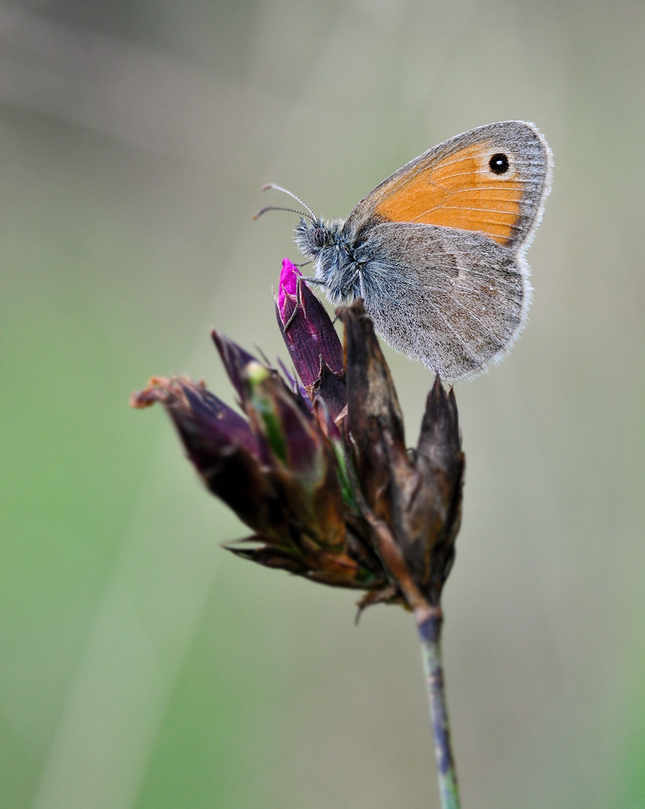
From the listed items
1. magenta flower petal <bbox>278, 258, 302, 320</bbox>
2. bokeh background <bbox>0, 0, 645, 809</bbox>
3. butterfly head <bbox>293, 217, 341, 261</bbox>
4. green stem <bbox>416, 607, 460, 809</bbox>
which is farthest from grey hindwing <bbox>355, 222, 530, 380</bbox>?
bokeh background <bbox>0, 0, 645, 809</bbox>

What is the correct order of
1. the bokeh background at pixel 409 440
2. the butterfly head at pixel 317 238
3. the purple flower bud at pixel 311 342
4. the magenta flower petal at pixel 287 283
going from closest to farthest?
the purple flower bud at pixel 311 342 < the magenta flower petal at pixel 287 283 < the butterfly head at pixel 317 238 < the bokeh background at pixel 409 440

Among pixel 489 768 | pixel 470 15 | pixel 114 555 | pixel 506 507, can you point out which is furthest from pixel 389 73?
pixel 489 768

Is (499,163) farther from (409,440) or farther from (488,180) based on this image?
(409,440)

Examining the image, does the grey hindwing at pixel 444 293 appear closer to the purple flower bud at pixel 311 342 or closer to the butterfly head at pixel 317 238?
the butterfly head at pixel 317 238

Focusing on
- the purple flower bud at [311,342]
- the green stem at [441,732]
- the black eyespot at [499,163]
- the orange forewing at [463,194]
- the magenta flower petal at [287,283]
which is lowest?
the green stem at [441,732]

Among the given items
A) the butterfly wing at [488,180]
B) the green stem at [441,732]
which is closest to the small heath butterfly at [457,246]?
the butterfly wing at [488,180]

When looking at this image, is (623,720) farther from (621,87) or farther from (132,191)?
(132,191)

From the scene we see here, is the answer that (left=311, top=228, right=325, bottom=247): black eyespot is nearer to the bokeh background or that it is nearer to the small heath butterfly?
the small heath butterfly
